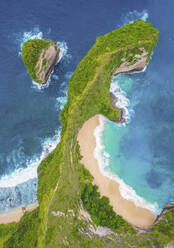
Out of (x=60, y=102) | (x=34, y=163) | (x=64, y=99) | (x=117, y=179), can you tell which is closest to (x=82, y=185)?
(x=117, y=179)

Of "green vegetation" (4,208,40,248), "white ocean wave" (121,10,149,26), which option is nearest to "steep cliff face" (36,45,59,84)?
"white ocean wave" (121,10,149,26)

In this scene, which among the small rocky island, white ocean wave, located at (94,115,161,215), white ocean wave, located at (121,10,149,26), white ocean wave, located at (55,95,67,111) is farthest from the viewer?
white ocean wave, located at (121,10,149,26)

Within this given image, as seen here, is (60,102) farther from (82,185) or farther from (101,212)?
(101,212)

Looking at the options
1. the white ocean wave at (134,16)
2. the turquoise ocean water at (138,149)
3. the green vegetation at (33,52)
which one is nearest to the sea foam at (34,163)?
the green vegetation at (33,52)

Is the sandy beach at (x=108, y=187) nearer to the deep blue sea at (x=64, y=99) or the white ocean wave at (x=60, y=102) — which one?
the deep blue sea at (x=64, y=99)

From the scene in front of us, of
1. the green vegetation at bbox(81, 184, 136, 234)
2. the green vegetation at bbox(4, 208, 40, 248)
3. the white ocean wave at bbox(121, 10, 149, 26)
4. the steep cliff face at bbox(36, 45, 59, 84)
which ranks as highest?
the white ocean wave at bbox(121, 10, 149, 26)

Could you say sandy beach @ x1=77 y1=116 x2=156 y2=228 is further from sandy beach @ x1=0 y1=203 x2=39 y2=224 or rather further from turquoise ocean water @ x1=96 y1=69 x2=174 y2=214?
sandy beach @ x1=0 y1=203 x2=39 y2=224
